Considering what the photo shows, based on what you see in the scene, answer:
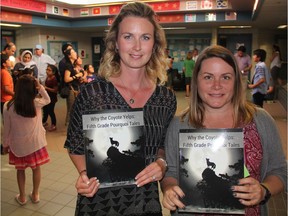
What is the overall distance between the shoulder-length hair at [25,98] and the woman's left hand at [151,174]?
222 centimetres

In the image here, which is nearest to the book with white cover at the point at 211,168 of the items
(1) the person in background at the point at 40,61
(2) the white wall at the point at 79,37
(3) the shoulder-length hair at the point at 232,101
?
(3) the shoulder-length hair at the point at 232,101

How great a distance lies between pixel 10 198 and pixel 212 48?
297cm

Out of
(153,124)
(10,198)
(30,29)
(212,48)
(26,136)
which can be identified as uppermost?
(30,29)

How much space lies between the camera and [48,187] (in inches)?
139

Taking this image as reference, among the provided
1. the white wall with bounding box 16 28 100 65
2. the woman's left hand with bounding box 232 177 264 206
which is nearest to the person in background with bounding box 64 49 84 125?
the woman's left hand with bounding box 232 177 264 206

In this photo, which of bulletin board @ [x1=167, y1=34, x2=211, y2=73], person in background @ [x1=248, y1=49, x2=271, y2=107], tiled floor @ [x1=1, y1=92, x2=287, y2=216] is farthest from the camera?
bulletin board @ [x1=167, y1=34, x2=211, y2=73]

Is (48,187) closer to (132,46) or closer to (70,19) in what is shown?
(132,46)

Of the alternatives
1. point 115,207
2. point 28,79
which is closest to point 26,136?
point 28,79

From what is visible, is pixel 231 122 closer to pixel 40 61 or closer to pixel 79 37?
pixel 40 61

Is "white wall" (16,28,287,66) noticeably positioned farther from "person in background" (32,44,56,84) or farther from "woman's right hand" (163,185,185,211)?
"woman's right hand" (163,185,185,211)

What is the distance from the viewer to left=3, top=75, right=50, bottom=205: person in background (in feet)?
10.1

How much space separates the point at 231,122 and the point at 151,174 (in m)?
0.46

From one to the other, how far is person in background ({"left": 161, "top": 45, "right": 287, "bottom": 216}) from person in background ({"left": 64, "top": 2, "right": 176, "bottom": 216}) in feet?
0.26

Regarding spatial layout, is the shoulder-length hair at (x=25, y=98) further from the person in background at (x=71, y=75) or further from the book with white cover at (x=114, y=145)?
the person in background at (x=71, y=75)
